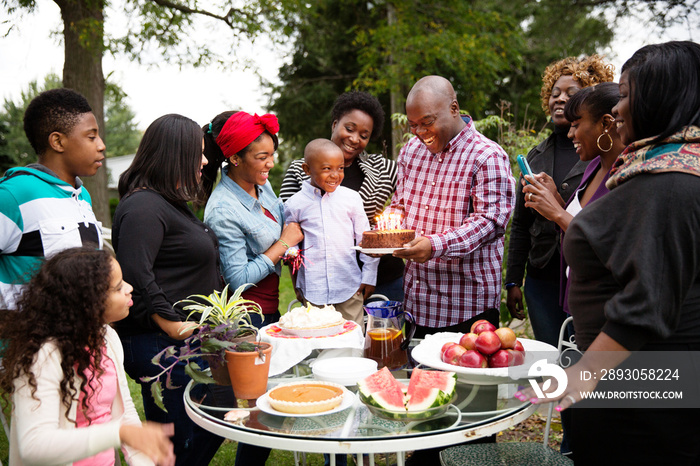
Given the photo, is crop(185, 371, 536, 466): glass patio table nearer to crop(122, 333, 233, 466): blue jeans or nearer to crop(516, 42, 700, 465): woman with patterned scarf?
crop(516, 42, 700, 465): woman with patterned scarf

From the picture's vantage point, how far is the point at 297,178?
431cm

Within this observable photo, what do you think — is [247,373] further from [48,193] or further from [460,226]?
[460,226]

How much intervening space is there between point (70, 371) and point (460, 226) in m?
2.46

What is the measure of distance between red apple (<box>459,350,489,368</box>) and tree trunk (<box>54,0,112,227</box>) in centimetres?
943

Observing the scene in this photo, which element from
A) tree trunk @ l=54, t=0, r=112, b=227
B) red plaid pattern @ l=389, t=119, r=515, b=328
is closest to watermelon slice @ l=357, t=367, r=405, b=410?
red plaid pattern @ l=389, t=119, r=515, b=328

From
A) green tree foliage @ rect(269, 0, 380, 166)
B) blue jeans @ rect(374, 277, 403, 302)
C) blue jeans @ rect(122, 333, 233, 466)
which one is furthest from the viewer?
green tree foliage @ rect(269, 0, 380, 166)

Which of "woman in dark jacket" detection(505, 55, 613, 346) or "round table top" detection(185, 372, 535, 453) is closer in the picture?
"round table top" detection(185, 372, 535, 453)

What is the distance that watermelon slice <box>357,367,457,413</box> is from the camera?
2141 mm

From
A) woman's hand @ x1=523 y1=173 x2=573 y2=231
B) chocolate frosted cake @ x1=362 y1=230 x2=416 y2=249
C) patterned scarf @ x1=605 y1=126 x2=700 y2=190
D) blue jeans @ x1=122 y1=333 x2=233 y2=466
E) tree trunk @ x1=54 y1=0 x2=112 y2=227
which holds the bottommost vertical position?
blue jeans @ x1=122 y1=333 x2=233 y2=466

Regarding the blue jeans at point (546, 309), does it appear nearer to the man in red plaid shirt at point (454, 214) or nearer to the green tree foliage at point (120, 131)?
the man in red plaid shirt at point (454, 214)

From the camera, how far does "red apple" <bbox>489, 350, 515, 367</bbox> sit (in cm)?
249

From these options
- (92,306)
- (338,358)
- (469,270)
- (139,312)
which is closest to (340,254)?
(469,270)

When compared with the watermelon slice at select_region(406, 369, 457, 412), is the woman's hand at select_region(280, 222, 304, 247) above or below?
above

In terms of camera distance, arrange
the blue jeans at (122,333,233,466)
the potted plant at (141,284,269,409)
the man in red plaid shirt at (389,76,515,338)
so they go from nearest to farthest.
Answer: the potted plant at (141,284,269,409) < the blue jeans at (122,333,233,466) < the man in red plaid shirt at (389,76,515,338)
